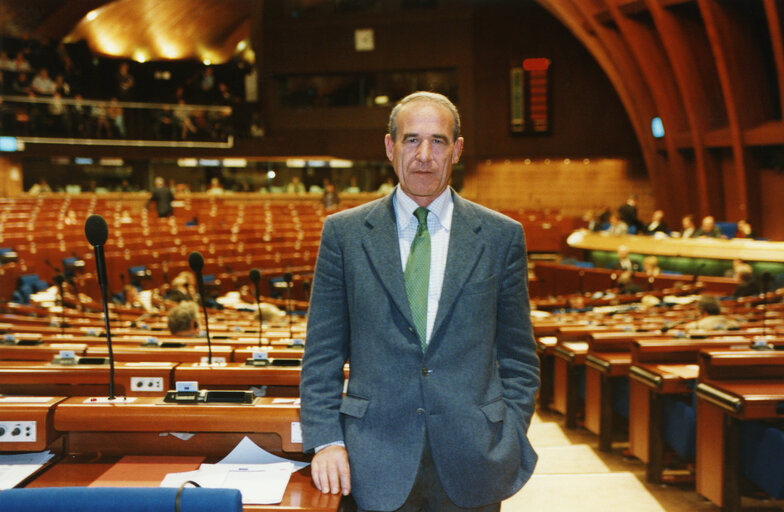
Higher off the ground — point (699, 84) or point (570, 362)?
point (699, 84)

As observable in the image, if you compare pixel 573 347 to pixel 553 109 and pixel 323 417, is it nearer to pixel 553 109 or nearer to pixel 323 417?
pixel 323 417

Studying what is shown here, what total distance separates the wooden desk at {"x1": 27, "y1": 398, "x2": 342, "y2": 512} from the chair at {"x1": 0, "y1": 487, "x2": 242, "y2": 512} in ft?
1.25

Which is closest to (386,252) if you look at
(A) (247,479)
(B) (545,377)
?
(A) (247,479)

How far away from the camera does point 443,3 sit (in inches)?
758

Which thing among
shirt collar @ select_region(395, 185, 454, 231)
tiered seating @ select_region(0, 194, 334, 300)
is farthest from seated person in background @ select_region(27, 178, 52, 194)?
shirt collar @ select_region(395, 185, 454, 231)

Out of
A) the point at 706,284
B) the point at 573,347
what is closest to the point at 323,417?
the point at 573,347

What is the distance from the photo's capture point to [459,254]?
1.62 m

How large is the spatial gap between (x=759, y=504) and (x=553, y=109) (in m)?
16.7

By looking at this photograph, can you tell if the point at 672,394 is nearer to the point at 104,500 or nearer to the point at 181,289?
the point at 104,500

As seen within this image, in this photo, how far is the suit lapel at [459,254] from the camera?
158 cm

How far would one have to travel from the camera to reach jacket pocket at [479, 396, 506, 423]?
1.58 metres

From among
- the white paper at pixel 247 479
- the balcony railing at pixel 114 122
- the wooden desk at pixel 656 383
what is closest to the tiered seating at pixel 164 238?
the balcony railing at pixel 114 122

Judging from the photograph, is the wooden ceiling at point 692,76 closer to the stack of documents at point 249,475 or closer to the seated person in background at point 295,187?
the seated person in background at point 295,187

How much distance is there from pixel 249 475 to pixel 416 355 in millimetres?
494
